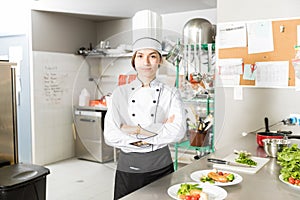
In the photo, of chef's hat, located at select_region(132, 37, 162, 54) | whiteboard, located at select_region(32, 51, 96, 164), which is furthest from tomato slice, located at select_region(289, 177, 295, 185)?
whiteboard, located at select_region(32, 51, 96, 164)

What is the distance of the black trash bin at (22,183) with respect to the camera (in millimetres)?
1872

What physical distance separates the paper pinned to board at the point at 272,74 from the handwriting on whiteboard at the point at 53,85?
2.99 meters

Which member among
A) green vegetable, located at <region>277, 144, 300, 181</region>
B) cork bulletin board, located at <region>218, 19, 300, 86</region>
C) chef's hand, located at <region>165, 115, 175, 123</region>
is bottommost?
green vegetable, located at <region>277, 144, 300, 181</region>

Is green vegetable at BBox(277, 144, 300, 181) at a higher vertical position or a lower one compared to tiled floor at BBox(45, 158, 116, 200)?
higher

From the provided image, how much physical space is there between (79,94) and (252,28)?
1.75 m

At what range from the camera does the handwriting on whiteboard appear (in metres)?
4.45

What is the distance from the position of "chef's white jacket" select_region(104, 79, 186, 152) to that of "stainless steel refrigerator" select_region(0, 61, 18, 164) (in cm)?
145

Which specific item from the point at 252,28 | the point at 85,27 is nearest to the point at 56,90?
the point at 85,27

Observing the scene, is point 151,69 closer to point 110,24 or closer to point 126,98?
point 126,98

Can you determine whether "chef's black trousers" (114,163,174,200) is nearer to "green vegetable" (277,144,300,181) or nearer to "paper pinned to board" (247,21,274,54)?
"green vegetable" (277,144,300,181)

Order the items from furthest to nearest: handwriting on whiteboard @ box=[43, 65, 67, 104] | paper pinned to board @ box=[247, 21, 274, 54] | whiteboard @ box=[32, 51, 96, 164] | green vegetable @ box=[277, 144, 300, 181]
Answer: handwriting on whiteboard @ box=[43, 65, 67, 104] → whiteboard @ box=[32, 51, 96, 164] → paper pinned to board @ box=[247, 21, 274, 54] → green vegetable @ box=[277, 144, 300, 181]

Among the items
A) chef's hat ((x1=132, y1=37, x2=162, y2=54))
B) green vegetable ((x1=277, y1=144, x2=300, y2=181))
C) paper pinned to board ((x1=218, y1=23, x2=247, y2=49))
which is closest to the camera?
chef's hat ((x1=132, y1=37, x2=162, y2=54))

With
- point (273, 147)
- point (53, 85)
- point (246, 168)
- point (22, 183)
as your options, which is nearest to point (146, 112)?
point (246, 168)

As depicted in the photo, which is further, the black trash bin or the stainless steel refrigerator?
the stainless steel refrigerator
